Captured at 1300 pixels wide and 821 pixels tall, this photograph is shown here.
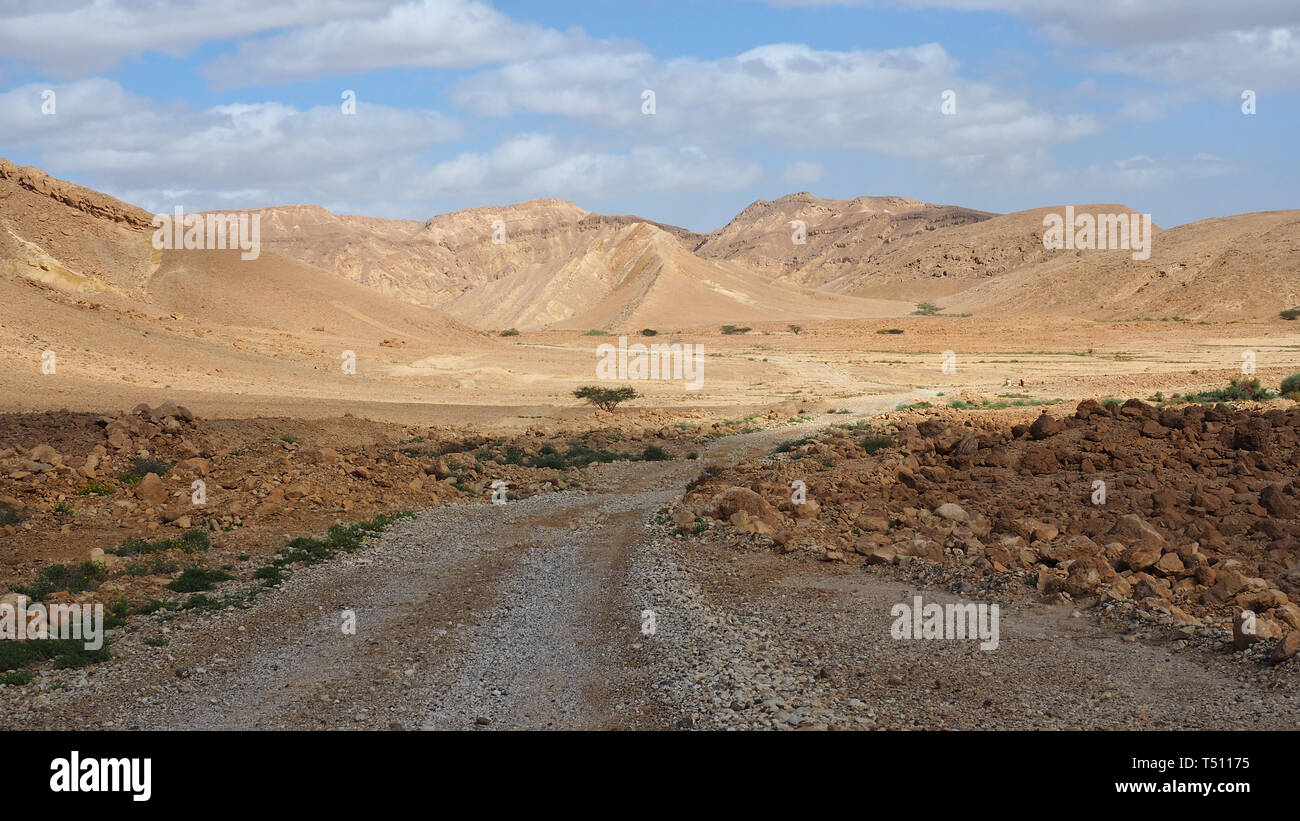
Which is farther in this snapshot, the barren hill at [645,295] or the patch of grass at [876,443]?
the barren hill at [645,295]

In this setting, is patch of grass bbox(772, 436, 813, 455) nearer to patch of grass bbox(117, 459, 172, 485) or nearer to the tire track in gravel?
the tire track in gravel

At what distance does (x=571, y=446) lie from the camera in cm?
2300

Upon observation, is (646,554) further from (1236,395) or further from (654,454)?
(1236,395)

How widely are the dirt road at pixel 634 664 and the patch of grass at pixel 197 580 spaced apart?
784 mm

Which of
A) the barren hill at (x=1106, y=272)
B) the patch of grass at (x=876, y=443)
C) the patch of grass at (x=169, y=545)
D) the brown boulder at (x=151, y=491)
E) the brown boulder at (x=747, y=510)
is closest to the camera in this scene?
the patch of grass at (x=169, y=545)

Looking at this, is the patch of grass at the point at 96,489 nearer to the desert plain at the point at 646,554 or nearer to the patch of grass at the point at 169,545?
the desert plain at the point at 646,554

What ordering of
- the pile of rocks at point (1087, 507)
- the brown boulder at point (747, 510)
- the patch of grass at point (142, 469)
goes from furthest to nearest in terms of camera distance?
the patch of grass at point (142, 469), the brown boulder at point (747, 510), the pile of rocks at point (1087, 507)

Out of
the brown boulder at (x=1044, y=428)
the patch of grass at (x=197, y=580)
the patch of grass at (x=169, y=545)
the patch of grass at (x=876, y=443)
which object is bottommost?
the patch of grass at (x=197, y=580)

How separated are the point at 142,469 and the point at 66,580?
5.26m

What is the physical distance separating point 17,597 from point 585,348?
172ft

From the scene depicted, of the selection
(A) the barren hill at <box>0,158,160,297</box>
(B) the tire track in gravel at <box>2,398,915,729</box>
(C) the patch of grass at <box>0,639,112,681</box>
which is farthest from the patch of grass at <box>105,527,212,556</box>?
(A) the barren hill at <box>0,158,160,297</box>

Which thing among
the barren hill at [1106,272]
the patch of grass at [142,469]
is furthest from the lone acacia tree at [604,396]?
the barren hill at [1106,272]

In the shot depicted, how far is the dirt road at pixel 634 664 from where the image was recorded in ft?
20.9
